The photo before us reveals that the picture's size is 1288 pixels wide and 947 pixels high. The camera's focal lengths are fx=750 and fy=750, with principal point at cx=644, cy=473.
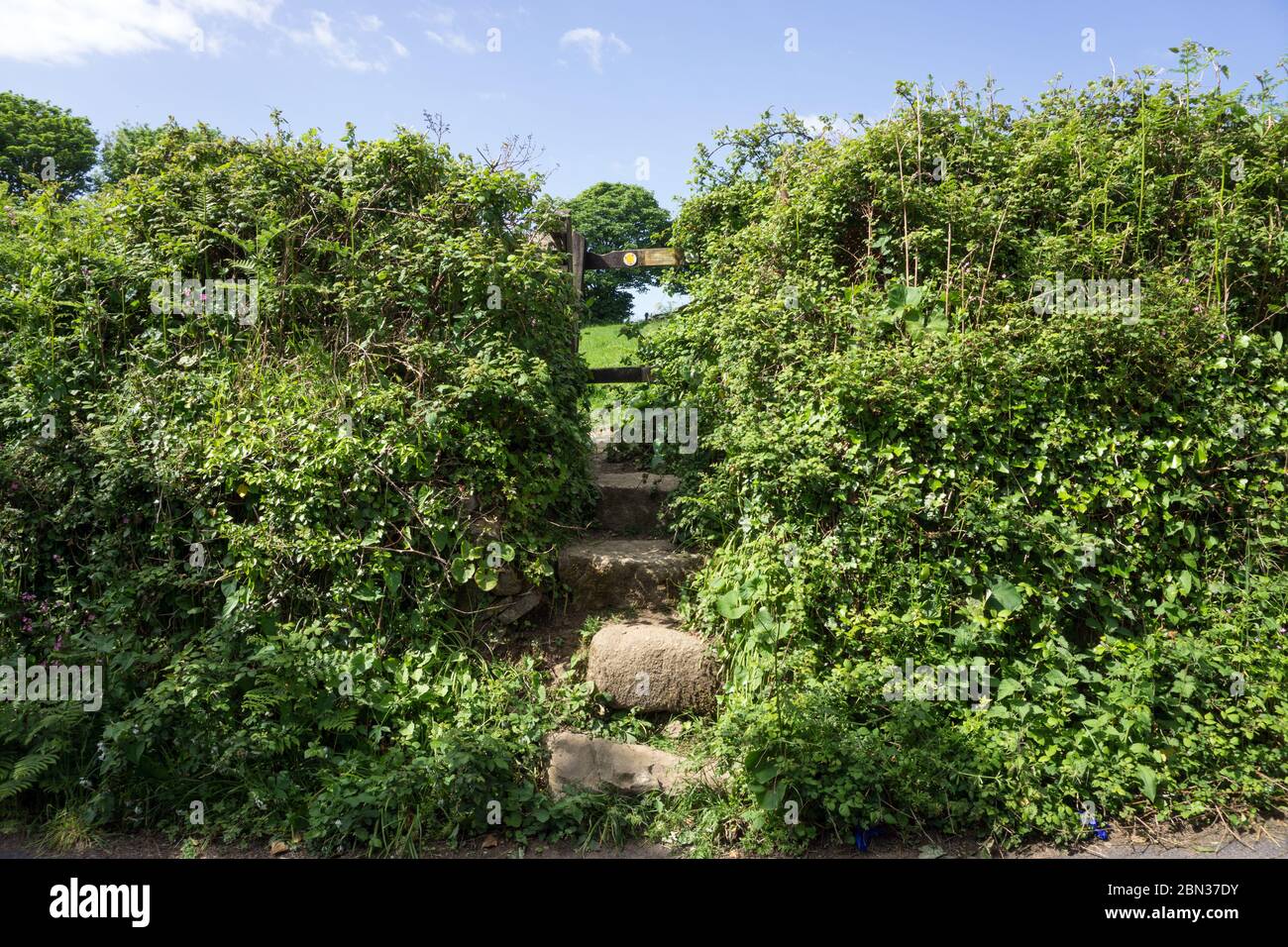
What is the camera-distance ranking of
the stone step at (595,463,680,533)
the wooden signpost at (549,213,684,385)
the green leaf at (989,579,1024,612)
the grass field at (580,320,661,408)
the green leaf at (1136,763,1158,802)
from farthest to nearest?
the grass field at (580,320,661,408) → the wooden signpost at (549,213,684,385) → the stone step at (595,463,680,533) → the green leaf at (989,579,1024,612) → the green leaf at (1136,763,1158,802)

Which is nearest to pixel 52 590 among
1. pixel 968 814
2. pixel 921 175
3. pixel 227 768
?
pixel 227 768

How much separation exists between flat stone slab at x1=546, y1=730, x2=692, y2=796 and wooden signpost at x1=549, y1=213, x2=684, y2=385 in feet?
11.4

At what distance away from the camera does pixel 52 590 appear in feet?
17.3

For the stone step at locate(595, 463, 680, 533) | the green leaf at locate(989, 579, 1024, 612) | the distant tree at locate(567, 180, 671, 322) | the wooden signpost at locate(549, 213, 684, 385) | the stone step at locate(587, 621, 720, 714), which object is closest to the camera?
the green leaf at locate(989, 579, 1024, 612)

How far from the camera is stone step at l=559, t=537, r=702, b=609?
5.57 metres

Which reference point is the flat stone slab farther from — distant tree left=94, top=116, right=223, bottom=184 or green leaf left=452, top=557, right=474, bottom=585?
distant tree left=94, top=116, right=223, bottom=184

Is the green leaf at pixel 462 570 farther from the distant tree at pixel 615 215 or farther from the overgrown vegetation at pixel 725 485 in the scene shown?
the distant tree at pixel 615 215

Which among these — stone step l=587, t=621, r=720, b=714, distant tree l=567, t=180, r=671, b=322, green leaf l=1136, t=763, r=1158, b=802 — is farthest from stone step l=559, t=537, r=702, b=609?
distant tree l=567, t=180, r=671, b=322

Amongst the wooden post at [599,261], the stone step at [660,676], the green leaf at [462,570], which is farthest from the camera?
the wooden post at [599,261]

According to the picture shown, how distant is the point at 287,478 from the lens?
498 centimetres

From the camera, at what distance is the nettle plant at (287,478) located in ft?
14.5

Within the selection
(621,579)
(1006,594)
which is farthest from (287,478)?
(1006,594)

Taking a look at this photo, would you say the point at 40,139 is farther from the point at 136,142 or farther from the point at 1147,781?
the point at 1147,781

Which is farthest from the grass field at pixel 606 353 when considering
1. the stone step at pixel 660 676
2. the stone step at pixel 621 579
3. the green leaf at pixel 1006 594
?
the green leaf at pixel 1006 594
